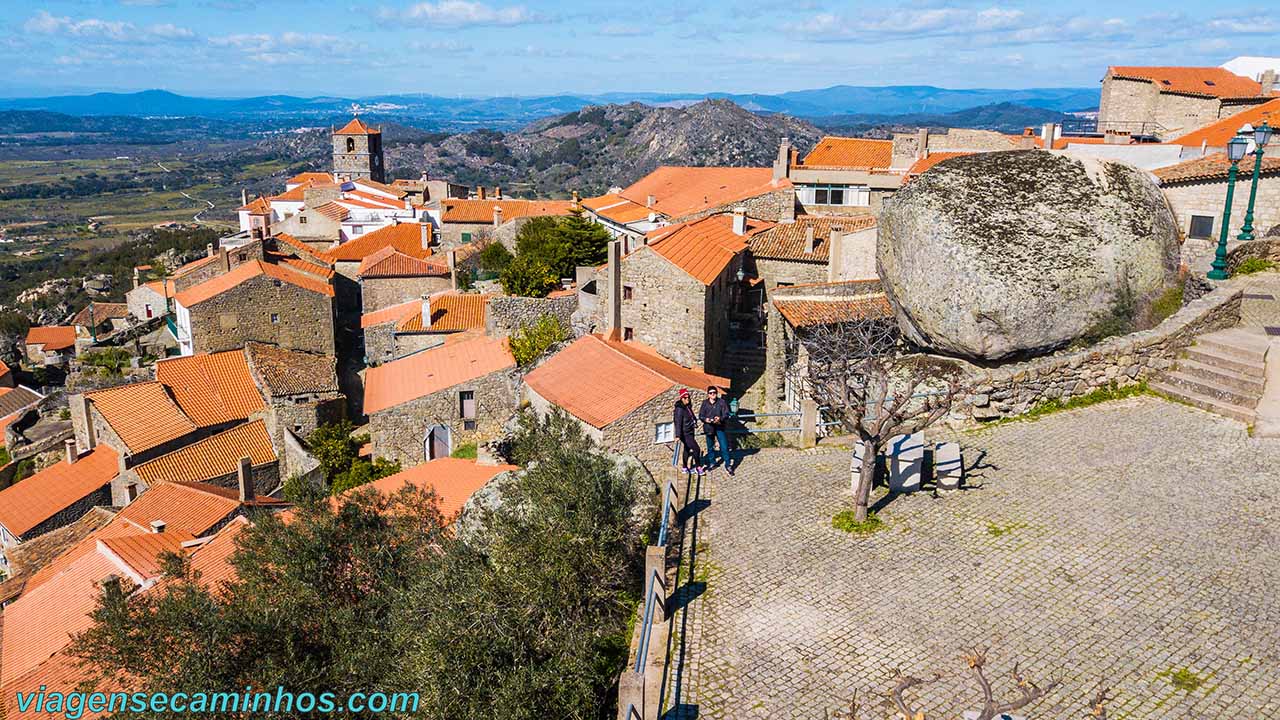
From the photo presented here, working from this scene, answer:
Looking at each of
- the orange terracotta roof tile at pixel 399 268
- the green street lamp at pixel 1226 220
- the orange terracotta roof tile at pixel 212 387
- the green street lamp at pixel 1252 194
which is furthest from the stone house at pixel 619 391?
the orange terracotta roof tile at pixel 399 268

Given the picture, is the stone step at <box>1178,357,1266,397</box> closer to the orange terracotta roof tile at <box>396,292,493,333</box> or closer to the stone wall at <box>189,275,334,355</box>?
the orange terracotta roof tile at <box>396,292,493,333</box>

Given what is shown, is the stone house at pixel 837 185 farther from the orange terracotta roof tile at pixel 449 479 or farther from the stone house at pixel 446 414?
the orange terracotta roof tile at pixel 449 479

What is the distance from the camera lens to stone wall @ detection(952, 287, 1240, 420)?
53.0 ft

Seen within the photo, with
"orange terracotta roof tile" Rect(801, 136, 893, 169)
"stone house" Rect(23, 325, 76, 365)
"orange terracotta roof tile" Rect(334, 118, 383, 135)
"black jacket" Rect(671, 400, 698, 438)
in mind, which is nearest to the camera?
"black jacket" Rect(671, 400, 698, 438)

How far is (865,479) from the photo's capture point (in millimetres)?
12789

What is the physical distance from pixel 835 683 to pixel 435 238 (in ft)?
172

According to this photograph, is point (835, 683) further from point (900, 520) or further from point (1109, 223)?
point (1109, 223)

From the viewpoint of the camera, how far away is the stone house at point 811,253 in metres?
27.6

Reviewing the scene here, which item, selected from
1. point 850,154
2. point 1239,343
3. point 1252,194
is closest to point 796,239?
point 1252,194

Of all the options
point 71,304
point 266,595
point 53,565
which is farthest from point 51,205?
point 266,595

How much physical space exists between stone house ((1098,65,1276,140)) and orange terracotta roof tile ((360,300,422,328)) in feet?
128

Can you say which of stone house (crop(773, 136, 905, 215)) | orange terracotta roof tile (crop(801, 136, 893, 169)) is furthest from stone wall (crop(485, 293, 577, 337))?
orange terracotta roof tile (crop(801, 136, 893, 169))

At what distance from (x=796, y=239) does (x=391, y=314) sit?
19710 millimetres

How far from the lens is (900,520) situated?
513 inches
